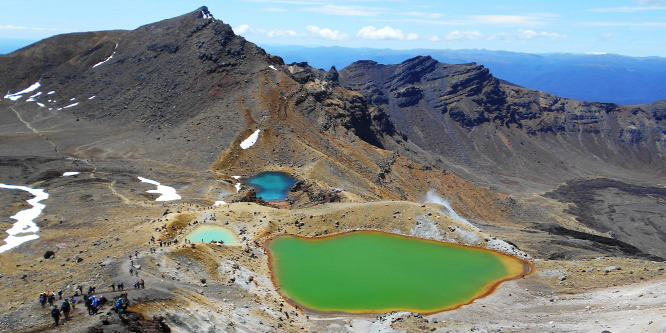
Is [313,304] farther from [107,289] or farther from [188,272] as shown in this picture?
[107,289]

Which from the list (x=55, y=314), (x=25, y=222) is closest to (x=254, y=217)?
(x=25, y=222)

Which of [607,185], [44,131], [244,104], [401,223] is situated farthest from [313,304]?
[607,185]

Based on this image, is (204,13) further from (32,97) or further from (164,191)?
(164,191)

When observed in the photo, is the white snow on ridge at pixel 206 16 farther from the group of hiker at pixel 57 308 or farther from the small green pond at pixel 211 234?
the group of hiker at pixel 57 308

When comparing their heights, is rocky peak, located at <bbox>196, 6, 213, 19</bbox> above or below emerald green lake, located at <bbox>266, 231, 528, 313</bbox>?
above

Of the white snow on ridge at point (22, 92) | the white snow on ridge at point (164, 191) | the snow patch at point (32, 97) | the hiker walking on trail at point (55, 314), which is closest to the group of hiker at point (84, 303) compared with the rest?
the hiker walking on trail at point (55, 314)

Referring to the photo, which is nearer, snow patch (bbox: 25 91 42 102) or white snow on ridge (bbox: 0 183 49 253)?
white snow on ridge (bbox: 0 183 49 253)

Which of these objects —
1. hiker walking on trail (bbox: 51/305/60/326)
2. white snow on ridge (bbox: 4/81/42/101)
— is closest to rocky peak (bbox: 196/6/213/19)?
white snow on ridge (bbox: 4/81/42/101)

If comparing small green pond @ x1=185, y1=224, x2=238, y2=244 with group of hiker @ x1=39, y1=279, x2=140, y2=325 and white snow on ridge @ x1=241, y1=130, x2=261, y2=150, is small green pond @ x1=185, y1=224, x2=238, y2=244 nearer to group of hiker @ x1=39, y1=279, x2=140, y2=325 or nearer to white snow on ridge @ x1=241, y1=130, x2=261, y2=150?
group of hiker @ x1=39, y1=279, x2=140, y2=325

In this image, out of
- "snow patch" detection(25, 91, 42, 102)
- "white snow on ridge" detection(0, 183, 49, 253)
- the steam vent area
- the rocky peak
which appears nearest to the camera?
the steam vent area
